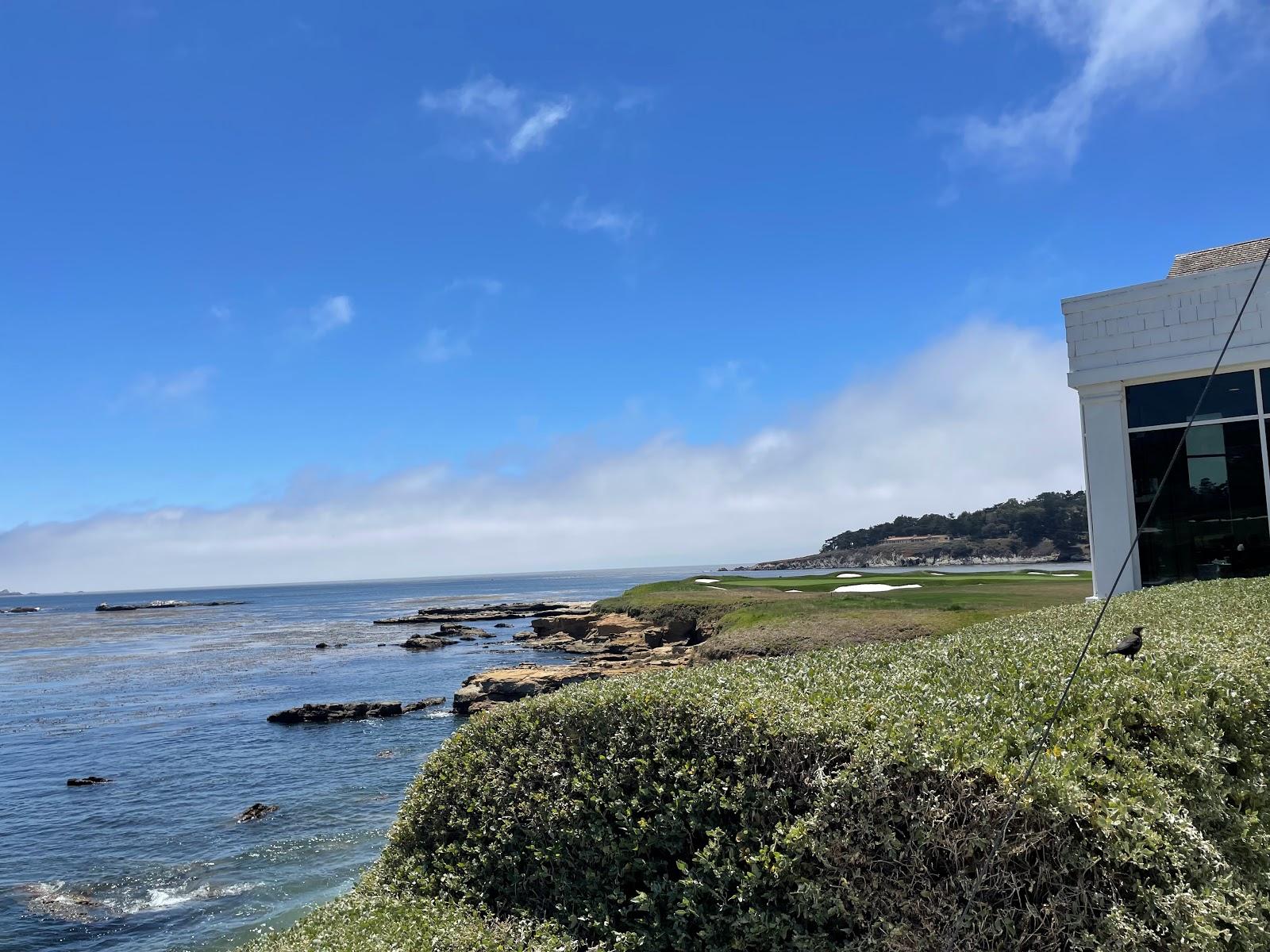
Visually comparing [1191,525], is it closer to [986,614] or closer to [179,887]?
[986,614]

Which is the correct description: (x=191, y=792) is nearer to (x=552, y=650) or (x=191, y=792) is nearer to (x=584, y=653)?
(x=584, y=653)

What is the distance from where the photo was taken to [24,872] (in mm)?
15086

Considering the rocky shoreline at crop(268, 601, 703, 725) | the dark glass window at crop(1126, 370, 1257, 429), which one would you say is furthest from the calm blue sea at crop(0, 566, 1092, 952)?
the dark glass window at crop(1126, 370, 1257, 429)

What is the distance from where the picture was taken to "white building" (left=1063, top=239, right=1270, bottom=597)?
15.4 m

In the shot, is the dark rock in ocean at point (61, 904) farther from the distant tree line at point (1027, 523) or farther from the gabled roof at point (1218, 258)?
the distant tree line at point (1027, 523)

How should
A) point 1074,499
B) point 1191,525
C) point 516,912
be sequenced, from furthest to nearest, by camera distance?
point 1074,499
point 1191,525
point 516,912

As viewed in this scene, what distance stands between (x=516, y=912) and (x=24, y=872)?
45.5 ft

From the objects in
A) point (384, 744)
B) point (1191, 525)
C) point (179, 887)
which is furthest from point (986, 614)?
point (179, 887)

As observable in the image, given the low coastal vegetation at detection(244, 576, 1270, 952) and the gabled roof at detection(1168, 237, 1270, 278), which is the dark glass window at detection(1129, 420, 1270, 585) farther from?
the low coastal vegetation at detection(244, 576, 1270, 952)

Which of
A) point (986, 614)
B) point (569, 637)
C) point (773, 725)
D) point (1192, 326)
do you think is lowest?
point (569, 637)

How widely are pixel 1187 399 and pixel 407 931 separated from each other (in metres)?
16.8

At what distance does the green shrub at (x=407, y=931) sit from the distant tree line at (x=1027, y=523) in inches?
4966

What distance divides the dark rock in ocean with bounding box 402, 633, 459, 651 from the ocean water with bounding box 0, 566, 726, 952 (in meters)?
5.96

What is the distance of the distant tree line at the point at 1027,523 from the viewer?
420 ft
